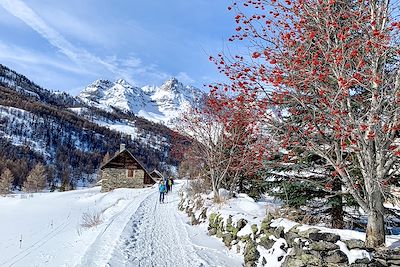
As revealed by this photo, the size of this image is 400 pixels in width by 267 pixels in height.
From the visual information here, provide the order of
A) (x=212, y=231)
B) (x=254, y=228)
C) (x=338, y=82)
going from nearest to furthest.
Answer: (x=338, y=82), (x=254, y=228), (x=212, y=231)

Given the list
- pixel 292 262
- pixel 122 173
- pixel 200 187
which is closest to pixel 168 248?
pixel 292 262

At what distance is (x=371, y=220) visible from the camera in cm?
572

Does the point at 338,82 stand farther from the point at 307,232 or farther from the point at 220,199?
the point at 220,199

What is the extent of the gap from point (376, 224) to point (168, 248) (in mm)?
4850

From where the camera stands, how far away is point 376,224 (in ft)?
18.7

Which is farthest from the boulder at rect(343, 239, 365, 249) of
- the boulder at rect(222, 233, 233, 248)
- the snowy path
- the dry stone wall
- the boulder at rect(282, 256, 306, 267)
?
the boulder at rect(222, 233, 233, 248)

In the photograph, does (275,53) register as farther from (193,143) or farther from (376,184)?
(193,143)

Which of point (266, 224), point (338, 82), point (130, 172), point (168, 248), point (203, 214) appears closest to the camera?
point (338, 82)

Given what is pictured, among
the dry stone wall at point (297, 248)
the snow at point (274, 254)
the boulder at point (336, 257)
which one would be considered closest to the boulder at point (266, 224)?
the dry stone wall at point (297, 248)

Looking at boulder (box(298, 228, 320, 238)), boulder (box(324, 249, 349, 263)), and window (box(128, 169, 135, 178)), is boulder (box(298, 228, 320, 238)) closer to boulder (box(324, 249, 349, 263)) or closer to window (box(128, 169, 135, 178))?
boulder (box(324, 249, 349, 263))

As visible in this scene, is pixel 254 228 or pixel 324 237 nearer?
pixel 324 237

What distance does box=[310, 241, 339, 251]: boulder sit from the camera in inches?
212

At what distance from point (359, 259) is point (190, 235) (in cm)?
608

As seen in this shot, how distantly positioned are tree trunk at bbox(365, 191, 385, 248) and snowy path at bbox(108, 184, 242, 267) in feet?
9.83
